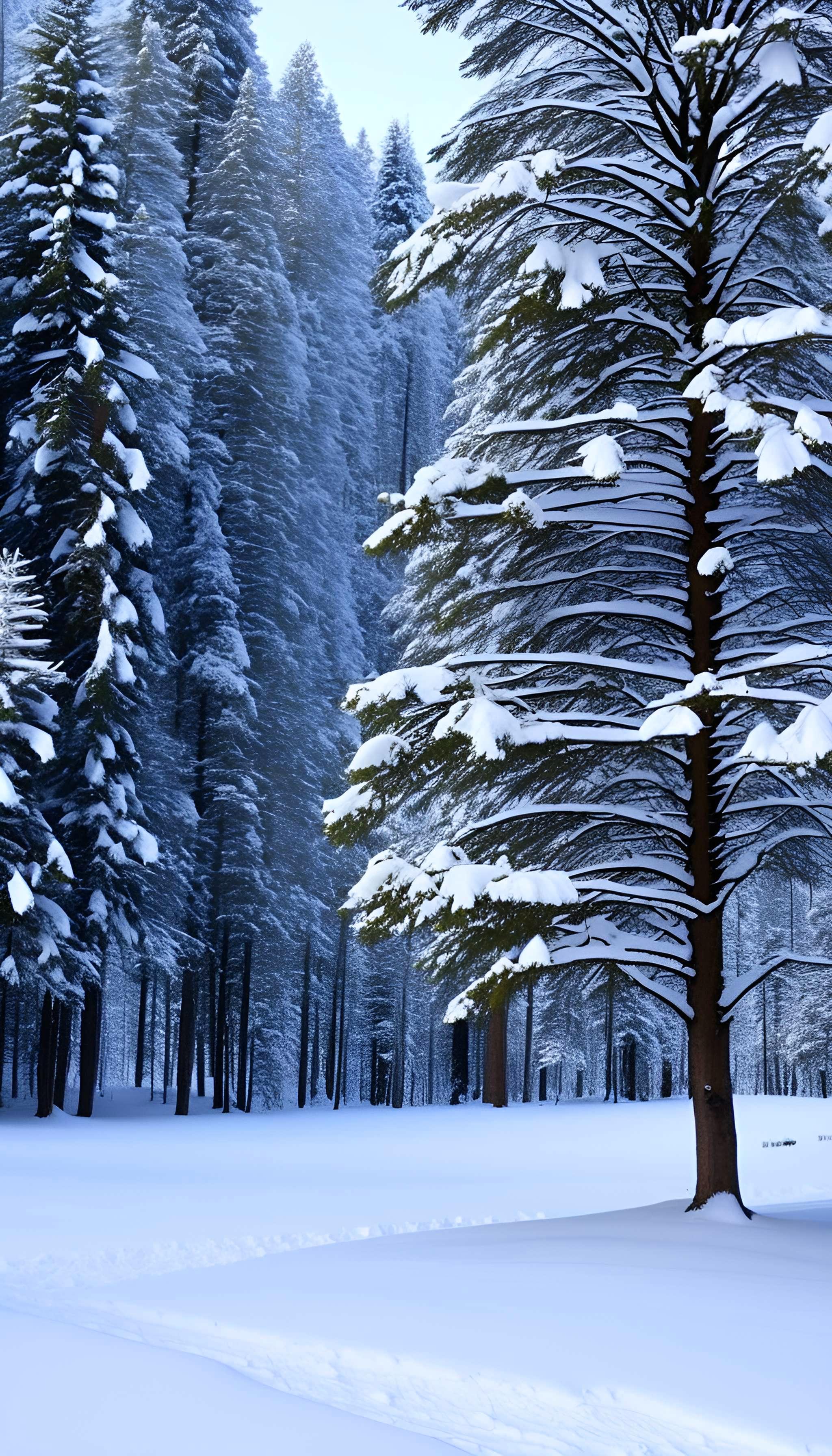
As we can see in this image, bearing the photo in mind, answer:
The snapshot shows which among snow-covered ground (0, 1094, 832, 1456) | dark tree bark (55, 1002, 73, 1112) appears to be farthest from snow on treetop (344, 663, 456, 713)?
dark tree bark (55, 1002, 73, 1112)

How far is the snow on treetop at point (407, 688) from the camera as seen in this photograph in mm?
8070

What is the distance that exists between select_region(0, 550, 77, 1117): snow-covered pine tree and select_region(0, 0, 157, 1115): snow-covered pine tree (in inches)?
31.6

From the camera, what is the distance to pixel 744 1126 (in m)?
26.2

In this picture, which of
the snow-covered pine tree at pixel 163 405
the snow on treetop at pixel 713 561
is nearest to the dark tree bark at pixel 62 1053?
the snow-covered pine tree at pixel 163 405

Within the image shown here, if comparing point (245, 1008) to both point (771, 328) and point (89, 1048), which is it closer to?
point (89, 1048)

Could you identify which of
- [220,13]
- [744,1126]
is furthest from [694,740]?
[220,13]

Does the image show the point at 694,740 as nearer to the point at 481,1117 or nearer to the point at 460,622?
the point at 460,622

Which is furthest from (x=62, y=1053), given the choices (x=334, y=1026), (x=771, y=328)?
(x=771, y=328)

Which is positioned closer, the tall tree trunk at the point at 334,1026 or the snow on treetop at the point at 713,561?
the snow on treetop at the point at 713,561

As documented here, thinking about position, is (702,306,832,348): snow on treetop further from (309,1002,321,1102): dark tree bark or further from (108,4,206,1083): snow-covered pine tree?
(309,1002,321,1102): dark tree bark

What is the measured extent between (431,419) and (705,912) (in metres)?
43.4

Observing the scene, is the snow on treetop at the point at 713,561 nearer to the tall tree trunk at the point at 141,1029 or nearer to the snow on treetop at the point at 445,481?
the snow on treetop at the point at 445,481

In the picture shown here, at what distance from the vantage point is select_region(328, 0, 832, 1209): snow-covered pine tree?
8.08 metres

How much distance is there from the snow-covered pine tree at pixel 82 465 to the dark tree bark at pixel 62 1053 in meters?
2.23
